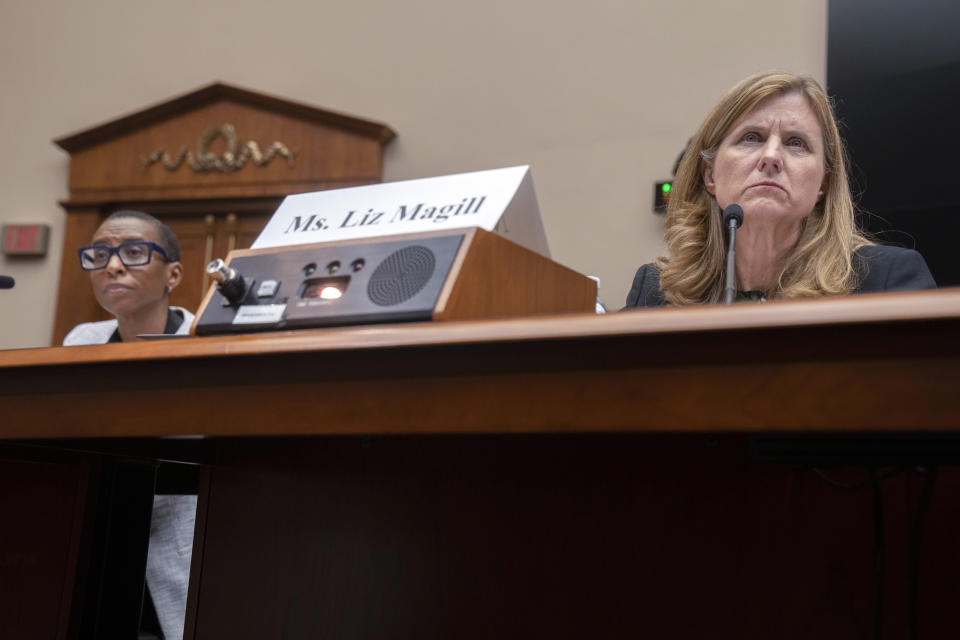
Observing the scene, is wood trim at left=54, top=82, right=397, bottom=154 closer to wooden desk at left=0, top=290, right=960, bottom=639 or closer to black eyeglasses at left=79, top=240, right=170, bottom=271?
black eyeglasses at left=79, top=240, right=170, bottom=271

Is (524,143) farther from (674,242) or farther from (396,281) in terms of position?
(396,281)

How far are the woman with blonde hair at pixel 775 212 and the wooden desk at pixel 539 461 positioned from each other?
21.5 inches

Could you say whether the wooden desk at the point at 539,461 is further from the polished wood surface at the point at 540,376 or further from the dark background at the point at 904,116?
the dark background at the point at 904,116

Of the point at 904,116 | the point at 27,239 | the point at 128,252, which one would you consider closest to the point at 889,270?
the point at 904,116

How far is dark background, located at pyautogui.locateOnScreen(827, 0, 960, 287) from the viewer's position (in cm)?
289

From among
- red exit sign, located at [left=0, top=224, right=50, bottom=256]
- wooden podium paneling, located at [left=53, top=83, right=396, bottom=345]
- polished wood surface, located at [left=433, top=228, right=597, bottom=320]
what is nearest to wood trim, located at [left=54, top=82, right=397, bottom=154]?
wooden podium paneling, located at [left=53, top=83, right=396, bottom=345]

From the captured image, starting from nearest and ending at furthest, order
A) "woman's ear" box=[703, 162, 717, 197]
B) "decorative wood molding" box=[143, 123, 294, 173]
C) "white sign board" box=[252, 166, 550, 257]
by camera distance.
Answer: "white sign board" box=[252, 166, 550, 257] < "woman's ear" box=[703, 162, 717, 197] < "decorative wood molding" box=[143, 123, 294, 173]

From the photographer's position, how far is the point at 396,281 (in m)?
0.89

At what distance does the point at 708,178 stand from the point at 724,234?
128 mm

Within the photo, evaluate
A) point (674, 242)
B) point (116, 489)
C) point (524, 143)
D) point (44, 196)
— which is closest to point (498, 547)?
point (116, 489)

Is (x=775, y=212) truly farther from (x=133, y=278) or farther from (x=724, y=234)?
(x=133, y=278)

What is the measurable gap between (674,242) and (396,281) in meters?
0.90

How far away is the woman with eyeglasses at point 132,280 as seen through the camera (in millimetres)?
2512

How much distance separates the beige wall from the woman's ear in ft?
5.42
